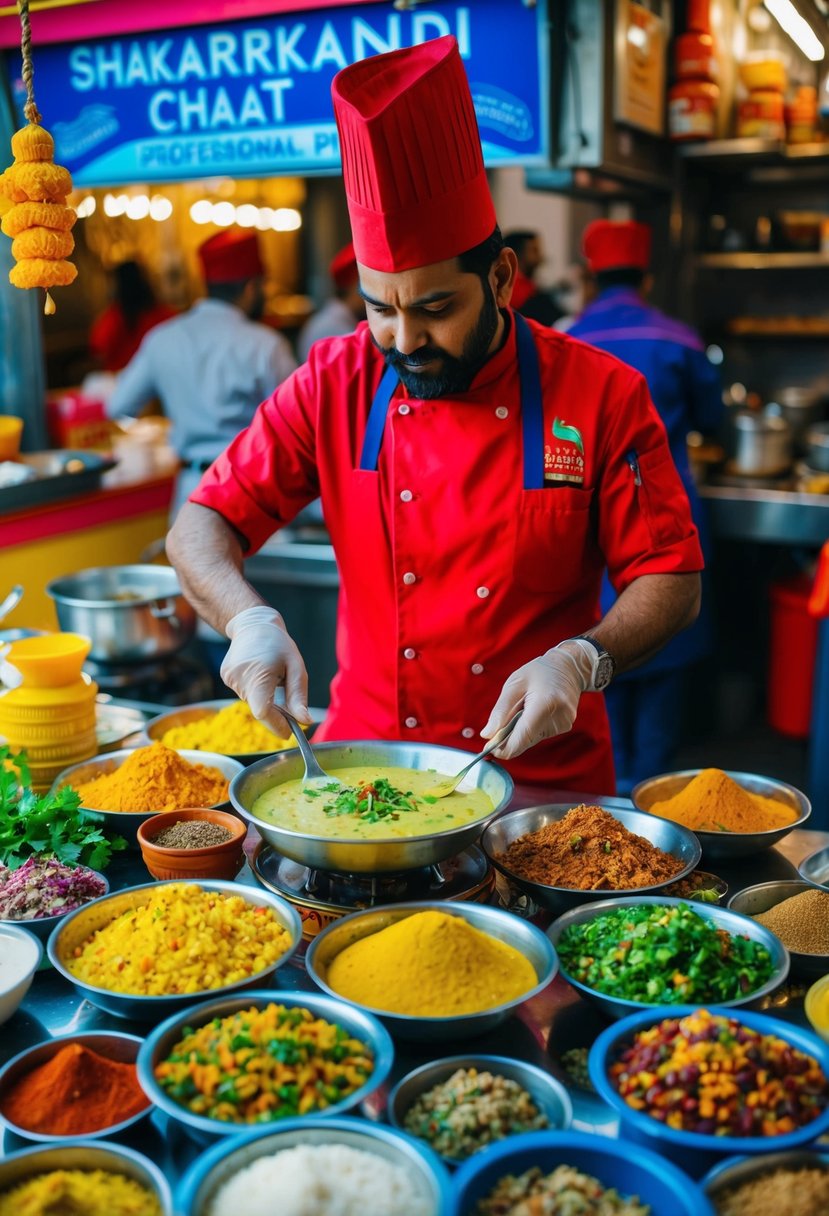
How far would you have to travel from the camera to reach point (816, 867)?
6.05ft

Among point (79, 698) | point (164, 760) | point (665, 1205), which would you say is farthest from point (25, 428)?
point (665, 1205)

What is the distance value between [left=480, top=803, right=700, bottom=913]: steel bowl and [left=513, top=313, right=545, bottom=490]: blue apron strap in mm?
632

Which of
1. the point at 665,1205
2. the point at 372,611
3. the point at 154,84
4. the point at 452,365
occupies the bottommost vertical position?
the point at 665,1205

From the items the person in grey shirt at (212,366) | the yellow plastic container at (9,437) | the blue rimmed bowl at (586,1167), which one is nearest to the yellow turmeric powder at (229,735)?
the blue rimmed bowl at (586,1167)

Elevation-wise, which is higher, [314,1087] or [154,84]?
[154,84]

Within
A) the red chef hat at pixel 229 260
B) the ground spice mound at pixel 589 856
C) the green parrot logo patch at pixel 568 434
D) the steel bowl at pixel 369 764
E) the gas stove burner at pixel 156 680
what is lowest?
the gas stove burner at pixel 156 680

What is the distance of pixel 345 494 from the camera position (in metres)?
2.35

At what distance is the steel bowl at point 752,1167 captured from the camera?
3.69 feet

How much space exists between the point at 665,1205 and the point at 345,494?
1.53 metres

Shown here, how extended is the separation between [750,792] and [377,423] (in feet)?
3.27

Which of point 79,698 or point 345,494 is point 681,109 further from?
point 79,698

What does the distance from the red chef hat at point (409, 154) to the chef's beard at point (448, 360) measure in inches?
5.6

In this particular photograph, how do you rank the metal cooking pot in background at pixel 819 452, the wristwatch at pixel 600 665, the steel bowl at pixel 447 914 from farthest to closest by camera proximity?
the metal cooking pot in background at pixel 819 452 < the wristwatch at pixel 600 665 < the steel bowl at pixel 447 914

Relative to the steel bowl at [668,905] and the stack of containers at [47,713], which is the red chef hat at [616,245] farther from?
the steel bowl at [668,905]
